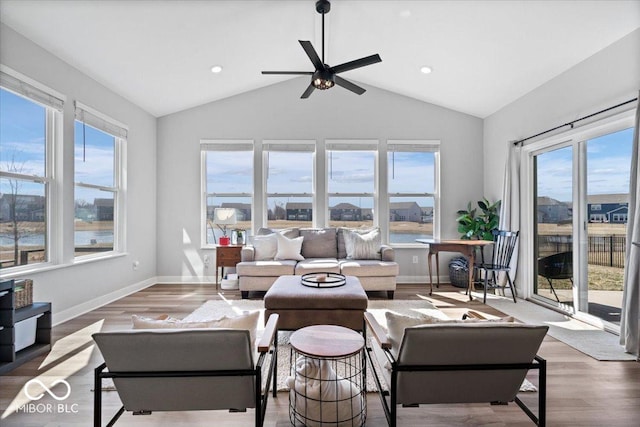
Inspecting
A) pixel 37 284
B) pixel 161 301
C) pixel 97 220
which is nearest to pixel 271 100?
pixel 97 220

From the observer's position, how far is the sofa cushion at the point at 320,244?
5.09m

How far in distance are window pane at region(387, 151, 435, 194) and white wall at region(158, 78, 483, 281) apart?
0.23 meters

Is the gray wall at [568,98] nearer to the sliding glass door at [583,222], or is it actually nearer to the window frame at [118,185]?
the sliding glass door at [583,222]

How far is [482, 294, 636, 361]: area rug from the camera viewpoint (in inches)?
108

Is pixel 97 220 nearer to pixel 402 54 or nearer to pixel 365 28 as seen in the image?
pixel 365 28

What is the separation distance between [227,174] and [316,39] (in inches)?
101

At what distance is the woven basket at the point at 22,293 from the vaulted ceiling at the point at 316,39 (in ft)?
7.42

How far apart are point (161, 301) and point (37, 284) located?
140 centimetres

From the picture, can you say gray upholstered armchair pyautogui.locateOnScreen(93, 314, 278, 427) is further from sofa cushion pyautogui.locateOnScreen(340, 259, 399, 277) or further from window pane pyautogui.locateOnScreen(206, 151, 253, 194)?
window pane pyautogui.locateOnScreen(206, 151, 253, 194)

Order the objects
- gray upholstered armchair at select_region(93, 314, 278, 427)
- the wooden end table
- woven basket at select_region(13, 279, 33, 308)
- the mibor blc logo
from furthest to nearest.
Result: the wooden end table, woven basket at select_region(13, 279, 33, 308), the mibor blc logo, gray upholstered armchair at select_region(93, 314, 278, 427)

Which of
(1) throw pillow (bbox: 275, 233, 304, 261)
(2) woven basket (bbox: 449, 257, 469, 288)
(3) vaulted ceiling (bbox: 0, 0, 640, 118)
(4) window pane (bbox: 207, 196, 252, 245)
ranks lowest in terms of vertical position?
(2) woven basket (bbox: 449, 257, 469, 288)

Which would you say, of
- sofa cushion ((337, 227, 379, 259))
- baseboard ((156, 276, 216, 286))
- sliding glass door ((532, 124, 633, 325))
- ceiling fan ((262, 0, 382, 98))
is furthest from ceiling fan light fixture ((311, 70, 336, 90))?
baseboard ((156, 276, 216, 286))

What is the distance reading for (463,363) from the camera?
4.69 ft

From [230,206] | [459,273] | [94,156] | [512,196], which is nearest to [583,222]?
[512,196]
